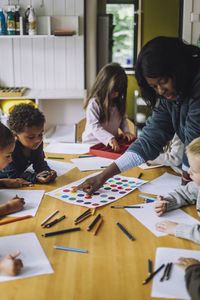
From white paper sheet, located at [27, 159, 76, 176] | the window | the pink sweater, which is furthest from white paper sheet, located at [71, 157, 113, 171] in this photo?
the window

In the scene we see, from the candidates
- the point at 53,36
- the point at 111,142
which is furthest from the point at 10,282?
the point at 53,36

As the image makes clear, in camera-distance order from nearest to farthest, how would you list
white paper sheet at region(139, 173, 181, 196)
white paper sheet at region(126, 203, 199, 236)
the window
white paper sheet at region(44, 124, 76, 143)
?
1. white paper sheet at region(126, 203, 199, 236)
2. white paper sheet at region(139, 173, 181, 196)
3. white paper sheet at region(44, 124, 76, 143)
4. the window

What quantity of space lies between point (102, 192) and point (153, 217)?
0.31 metres

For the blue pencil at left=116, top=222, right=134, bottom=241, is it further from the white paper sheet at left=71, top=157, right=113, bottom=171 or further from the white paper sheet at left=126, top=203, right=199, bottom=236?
the white paper sheet at left=71, top=157, right=113, bottom=171

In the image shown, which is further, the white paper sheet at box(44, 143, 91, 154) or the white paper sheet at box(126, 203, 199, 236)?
the white paper sheet at box(44, 143, 91, 154)

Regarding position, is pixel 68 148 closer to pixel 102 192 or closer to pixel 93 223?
pixel 102 192

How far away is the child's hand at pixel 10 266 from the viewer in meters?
0.96

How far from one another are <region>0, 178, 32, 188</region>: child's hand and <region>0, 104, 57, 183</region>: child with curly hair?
0.05 meters

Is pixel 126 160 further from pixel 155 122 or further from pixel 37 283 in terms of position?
pixel 37 283

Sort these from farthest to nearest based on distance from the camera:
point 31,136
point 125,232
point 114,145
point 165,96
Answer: point 114,145, point 31,136, point 165,96, point 125,232

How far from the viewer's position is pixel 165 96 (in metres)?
1.47

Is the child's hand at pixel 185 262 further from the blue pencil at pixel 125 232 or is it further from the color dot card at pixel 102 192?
the color dot card at pixel 102 192

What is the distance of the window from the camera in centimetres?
537

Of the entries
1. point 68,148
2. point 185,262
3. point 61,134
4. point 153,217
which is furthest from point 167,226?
point 61,134
